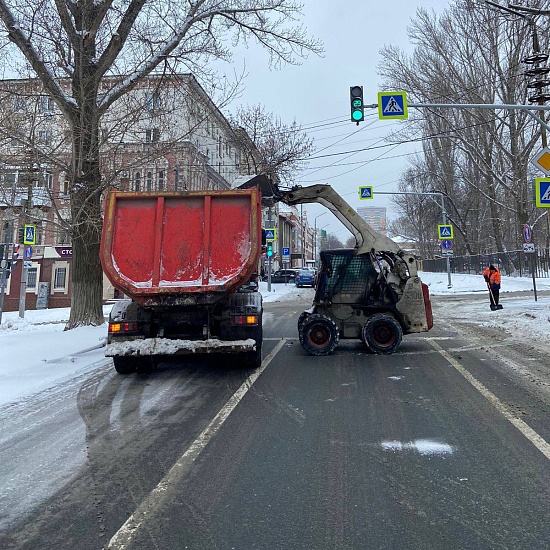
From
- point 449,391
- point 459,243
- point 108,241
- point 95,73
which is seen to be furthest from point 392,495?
point 459,243

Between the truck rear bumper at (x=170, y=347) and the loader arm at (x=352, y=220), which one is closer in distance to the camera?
the truck rear bumper at (x=170, y=347)

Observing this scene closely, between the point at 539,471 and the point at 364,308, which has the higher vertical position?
the point at 364,308

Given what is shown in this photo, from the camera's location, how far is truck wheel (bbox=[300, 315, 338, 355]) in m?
9.05

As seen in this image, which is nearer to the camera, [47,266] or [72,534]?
[72,534]

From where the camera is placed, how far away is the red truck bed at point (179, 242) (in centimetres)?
704

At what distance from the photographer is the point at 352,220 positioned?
949 centimetres

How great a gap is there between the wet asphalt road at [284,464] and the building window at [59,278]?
120ft

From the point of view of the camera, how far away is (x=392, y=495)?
11.3 ft

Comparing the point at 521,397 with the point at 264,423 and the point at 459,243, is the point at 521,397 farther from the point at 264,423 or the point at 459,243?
the point at 459,243

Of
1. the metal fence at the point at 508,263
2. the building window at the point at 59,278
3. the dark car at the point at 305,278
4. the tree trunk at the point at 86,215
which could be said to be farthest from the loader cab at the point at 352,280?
the building window at the point at 59,278

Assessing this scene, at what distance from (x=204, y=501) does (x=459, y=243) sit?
60007mm

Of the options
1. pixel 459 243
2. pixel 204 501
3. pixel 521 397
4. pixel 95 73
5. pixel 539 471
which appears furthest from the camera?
pixel 459 243

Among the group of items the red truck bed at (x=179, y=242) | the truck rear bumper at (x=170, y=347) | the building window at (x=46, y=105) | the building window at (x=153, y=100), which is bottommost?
the truck rear bumper at (x=170, y=347)

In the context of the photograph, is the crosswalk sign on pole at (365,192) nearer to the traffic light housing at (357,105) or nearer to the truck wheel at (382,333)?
the traffic light housing at (357,105)
